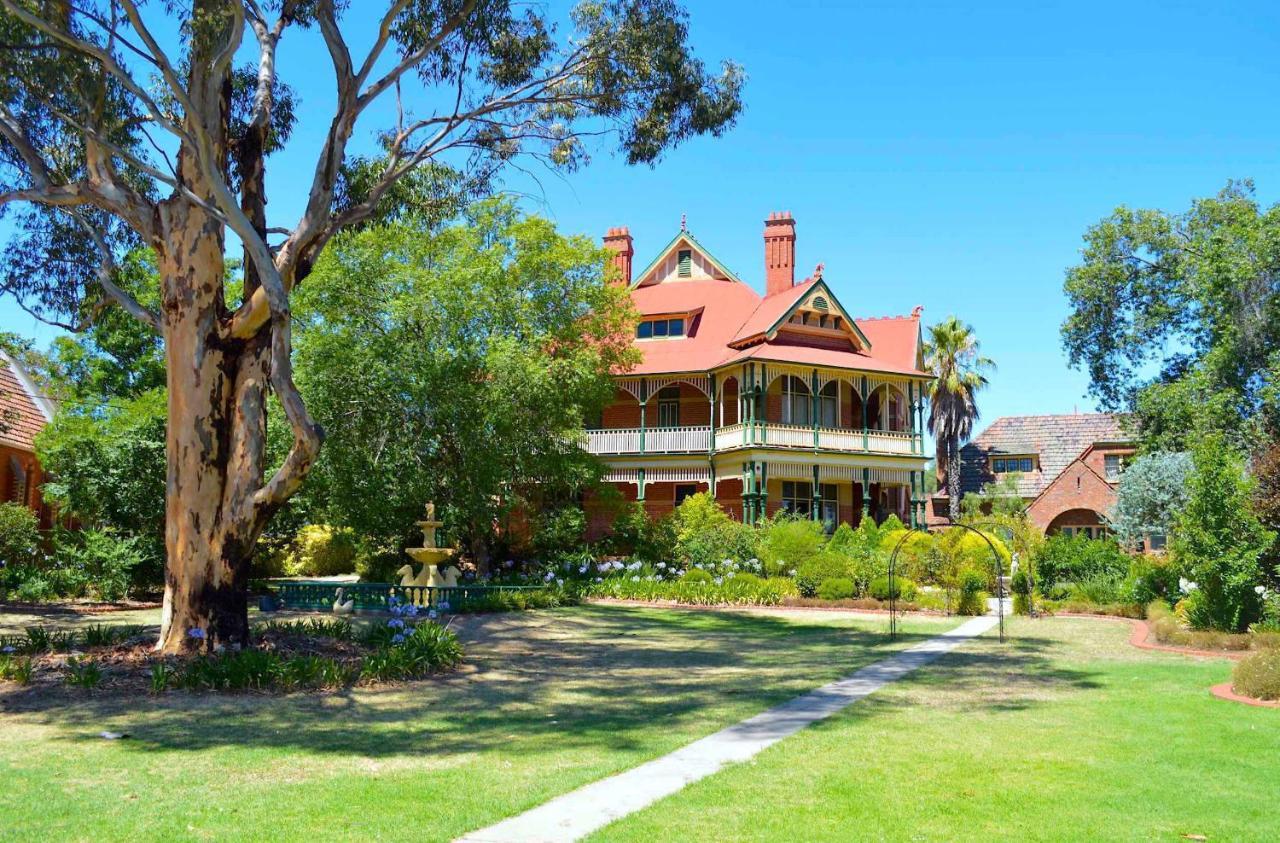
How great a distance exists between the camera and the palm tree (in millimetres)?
48938

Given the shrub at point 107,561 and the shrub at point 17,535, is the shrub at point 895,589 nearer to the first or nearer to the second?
the shrub at point 107,561

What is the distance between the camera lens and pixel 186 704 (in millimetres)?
10906

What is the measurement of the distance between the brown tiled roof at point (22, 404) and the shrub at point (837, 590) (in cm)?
2238

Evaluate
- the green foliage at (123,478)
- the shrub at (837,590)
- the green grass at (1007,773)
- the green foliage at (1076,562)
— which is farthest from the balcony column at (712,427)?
the green grass at (1007,773)

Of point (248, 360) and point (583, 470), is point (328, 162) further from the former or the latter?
point (583, 470)

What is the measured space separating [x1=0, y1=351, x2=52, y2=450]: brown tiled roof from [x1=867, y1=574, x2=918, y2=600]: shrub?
23.5 metres

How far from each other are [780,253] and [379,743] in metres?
32.2

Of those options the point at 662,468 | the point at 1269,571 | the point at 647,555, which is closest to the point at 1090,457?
the point at 662,468

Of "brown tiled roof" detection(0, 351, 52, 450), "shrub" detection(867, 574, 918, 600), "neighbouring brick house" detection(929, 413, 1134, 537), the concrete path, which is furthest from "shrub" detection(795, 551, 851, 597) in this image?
"neighbouring brick house" detection(929, 413, 1134, 537)

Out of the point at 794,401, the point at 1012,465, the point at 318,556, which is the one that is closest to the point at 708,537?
the point at 794,401

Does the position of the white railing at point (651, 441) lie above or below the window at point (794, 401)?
below

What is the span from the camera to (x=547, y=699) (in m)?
11.8

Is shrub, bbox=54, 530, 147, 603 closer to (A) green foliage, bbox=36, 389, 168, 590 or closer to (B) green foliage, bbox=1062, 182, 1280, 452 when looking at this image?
(A) green foliage, bbox=36, 389, 168, 590

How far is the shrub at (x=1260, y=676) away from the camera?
10578 millimetres
